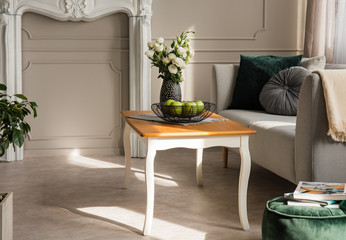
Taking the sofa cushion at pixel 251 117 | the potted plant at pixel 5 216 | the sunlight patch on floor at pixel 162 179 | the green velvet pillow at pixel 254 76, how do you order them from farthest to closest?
the green velvet pillow at pixel 254 76
the sunlight patch on floor at pixel 162 179
the sofa cushion at pixel 251 117
the potted plant at pixel 5 216

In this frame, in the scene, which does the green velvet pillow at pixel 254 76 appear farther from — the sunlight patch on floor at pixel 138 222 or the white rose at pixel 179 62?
the sunlight patch on floor at pixel 138 222

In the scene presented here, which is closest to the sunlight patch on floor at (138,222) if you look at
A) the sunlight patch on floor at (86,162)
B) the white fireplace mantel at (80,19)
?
the sunlight patch on floor at (86,162)

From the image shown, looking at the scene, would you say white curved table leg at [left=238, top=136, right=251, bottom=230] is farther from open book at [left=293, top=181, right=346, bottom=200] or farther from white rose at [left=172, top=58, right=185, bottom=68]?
white rose at [left=172, top=58, right=185, bottom=68]

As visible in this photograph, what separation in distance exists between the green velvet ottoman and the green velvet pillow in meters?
1.90

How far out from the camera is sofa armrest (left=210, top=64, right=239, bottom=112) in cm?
394

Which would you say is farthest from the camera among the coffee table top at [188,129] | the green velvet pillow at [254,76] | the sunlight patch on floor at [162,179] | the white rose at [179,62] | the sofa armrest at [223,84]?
the sofa armrest at [223,84]

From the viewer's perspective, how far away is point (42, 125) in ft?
14.3

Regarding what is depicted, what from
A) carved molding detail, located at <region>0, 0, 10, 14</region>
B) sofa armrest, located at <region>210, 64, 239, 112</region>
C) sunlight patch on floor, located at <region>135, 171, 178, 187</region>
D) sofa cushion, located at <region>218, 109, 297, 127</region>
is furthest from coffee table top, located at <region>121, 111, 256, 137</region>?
carved molding detail, located at <region>0, 0, 10, 14</region>

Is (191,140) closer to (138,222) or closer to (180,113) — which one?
(180,113)

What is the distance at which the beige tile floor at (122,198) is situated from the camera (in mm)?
2439

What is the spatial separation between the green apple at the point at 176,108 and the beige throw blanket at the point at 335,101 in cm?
70

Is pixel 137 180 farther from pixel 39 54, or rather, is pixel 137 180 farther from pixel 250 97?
pixel 39 54

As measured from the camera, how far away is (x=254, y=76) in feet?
12.5

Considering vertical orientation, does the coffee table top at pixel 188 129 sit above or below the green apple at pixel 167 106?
below
